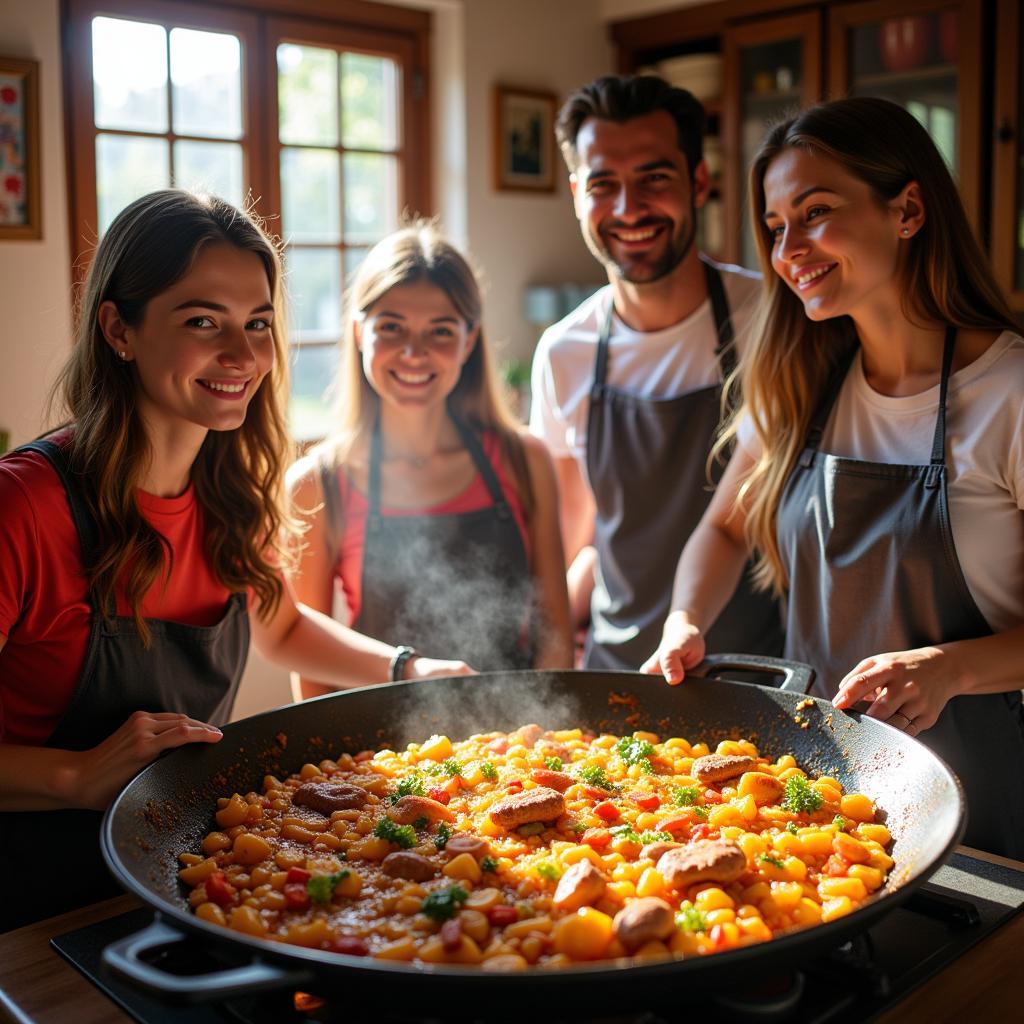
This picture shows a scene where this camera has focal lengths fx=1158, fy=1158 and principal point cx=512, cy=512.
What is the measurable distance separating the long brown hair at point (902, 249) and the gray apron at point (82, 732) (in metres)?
1.17

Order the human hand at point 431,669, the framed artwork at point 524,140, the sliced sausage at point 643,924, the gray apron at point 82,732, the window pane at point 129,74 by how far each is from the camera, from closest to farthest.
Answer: the sliced sausage at point 643,924
the gray apron at point 82,732
the human hand at point 431,669
the window pane at point 129,74
the framed artwork at point 524,140

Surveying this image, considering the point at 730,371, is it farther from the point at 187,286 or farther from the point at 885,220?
the point at 187,286

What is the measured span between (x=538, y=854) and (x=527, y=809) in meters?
0.08

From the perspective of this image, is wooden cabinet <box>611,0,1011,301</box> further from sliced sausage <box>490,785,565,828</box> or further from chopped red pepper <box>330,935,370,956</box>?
chopped red pepper <box>330,935,370,956</box>

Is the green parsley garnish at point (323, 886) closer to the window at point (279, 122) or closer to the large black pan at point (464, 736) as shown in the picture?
the large black pan at point (464, 736)

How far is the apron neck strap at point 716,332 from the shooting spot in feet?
9.35

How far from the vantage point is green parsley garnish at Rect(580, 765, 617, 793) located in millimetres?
1871

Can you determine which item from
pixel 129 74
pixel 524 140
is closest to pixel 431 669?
pixel 129 74

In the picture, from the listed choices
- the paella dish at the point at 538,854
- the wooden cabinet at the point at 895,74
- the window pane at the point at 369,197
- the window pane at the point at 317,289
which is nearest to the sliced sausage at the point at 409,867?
the paella dish at the point at 538,854

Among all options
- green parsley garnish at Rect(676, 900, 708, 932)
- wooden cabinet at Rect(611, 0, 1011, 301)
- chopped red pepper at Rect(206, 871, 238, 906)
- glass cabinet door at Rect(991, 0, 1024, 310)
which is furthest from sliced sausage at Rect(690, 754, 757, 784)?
glass cabinet door at Rect(991, 0, 1024, 310)

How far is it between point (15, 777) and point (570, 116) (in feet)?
6.92

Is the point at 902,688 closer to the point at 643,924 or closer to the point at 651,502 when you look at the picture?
the point at 643,924

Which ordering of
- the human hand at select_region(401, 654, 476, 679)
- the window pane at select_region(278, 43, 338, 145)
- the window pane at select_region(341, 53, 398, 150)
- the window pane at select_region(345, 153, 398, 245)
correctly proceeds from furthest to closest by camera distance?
the window pane at select_region(345, 153, 398, 245)
the window pane at select_region(341, 53, 398, 150)
the window pane at select_region(278, 43, 338, 145)
the human hand at select_region(401, 654, 476, 679)

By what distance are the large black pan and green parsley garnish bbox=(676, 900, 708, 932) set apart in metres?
0.21
